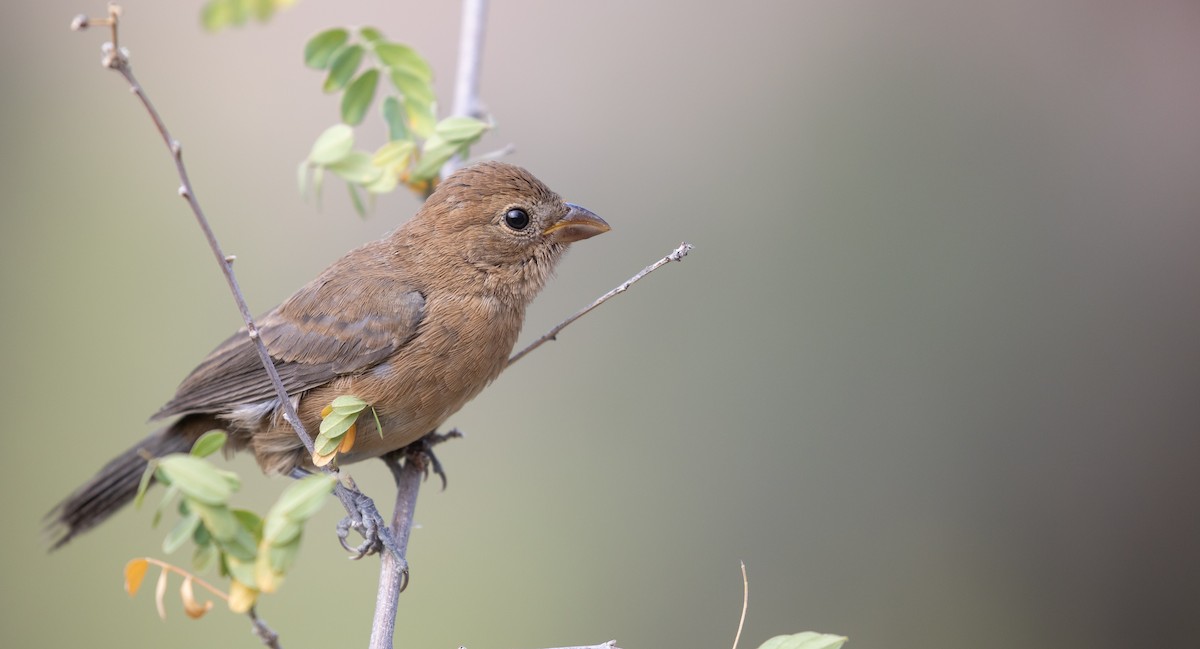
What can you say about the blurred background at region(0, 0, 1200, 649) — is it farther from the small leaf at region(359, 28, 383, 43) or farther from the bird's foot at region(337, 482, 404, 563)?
the small leaf at region(359, 28, 383, 43)

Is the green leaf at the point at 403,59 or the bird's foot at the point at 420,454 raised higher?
the green leaf at the point at 403,59

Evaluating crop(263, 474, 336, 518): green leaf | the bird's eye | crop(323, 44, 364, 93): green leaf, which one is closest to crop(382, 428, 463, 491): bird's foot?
the bird's eye

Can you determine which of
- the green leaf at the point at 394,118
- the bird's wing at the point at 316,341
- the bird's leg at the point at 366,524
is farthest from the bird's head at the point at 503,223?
the bird's leg at the point at 366,524

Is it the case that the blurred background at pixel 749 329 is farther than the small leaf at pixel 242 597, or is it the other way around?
the blurred background at pixel 749 329

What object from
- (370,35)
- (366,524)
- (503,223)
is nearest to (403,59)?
(370,35)

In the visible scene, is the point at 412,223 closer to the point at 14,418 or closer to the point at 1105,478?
the point at 14,418

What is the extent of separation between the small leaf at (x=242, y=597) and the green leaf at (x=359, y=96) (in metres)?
1.85

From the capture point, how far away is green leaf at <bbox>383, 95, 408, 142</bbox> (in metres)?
A: 3.34

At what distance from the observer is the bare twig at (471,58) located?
3727 mm

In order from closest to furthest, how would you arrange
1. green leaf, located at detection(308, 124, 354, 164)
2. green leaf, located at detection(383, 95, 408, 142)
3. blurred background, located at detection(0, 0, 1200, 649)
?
1. green leaf, located at detection(308, 124, 354, 164)
2. green leaf, located at detection(383, 95, 408, 142)
3. blurred background, located at detection(0, 0, 1200, 649)

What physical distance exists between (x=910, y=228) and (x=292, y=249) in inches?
149

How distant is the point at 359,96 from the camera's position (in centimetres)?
325

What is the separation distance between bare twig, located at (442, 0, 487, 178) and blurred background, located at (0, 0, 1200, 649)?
7.69 feet

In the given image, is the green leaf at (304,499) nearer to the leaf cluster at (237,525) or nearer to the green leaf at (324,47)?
the leaf cluster at (237,525)
